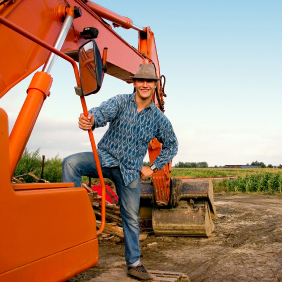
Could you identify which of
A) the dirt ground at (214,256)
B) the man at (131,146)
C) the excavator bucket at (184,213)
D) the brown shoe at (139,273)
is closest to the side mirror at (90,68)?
the man at (131,146)

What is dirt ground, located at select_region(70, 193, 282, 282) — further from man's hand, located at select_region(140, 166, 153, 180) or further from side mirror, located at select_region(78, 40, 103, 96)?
side mirror, located at select_region(78, 40, 103, 96)

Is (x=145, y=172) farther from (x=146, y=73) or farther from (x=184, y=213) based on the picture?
(x=184, y=213)

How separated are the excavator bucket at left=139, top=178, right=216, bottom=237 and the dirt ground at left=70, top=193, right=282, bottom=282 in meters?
0.21

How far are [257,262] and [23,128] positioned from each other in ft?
14.4

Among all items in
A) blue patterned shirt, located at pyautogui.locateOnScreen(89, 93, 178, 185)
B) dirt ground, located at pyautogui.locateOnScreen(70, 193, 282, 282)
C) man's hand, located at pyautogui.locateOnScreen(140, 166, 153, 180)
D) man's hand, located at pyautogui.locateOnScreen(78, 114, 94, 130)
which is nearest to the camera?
man's hand, located at pyautogui.locateOnScreen(78, 114, 94, 130)

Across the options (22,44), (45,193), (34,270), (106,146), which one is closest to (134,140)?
(106,146)

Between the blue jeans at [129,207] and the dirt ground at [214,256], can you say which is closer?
the blue jeans at [129,207]

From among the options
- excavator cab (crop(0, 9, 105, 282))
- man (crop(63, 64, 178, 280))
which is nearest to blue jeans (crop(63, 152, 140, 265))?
man (crop(63, 64, 178, 280))

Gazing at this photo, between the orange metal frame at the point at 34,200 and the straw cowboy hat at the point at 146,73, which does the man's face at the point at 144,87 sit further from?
the orange metal frame at the point at 34,200

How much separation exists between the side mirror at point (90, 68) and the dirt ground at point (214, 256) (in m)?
→ 1.77

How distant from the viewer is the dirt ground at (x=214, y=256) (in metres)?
4.70

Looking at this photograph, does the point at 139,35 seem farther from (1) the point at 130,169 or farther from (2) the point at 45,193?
(2) the point at 45,193

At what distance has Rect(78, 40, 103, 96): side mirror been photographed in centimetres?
244

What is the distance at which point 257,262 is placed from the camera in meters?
5.39
